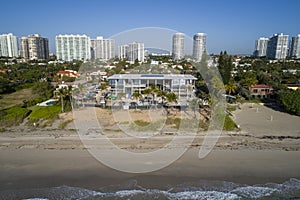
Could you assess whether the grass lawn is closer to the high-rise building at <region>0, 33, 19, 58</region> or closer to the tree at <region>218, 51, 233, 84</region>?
the tree at <region>218, 51, 233, 84</region>

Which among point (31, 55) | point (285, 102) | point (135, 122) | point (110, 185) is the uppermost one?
point (31, 55)

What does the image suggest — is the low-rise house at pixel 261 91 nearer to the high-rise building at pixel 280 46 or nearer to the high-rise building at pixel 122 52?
the high-rise building at pixel 122 52

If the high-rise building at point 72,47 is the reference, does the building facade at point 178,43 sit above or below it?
below

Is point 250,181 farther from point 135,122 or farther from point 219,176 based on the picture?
point 135,122

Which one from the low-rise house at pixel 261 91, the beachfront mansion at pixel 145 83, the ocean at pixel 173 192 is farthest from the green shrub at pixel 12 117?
the low-rise house at pixel 261 91

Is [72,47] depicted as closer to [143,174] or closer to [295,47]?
[143,174]

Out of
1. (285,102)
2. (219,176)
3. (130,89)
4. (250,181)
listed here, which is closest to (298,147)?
(250,181)

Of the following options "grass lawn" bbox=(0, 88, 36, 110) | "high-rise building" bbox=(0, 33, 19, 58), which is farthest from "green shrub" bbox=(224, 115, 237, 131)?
"high-rise building" bbox=(0, 33, 19, 58)
